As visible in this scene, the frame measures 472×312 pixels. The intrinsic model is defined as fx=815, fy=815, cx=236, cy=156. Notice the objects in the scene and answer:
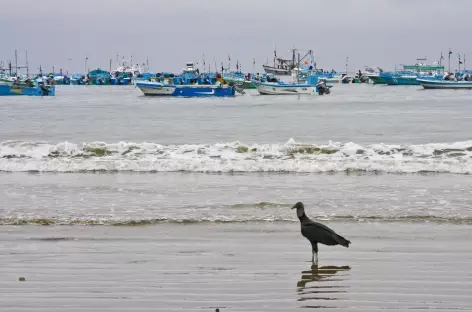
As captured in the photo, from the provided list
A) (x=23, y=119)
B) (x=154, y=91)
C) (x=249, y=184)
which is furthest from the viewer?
(x=154, y=91)

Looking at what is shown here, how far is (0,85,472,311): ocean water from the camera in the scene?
20.9 feet

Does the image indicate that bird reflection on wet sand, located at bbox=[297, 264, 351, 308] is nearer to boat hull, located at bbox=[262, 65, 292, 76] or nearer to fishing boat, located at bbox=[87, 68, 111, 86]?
boat hull, located at bbox=[262, 65, 292, 76]

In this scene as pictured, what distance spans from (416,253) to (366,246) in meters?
0.65

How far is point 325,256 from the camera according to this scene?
7.91m

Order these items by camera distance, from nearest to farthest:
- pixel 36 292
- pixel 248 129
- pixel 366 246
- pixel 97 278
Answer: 1. pixel 36 292
2. pixel 97 278
3. pixel 366 246
4. pixel 248 129

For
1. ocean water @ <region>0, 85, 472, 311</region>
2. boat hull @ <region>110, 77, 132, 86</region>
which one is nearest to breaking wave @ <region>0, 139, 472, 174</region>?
ocean water @ <region>0, 85, 472, 311</region>

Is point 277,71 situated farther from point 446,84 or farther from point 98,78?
point 98,78

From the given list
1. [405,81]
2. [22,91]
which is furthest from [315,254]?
[405,81]

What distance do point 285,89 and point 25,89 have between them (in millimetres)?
26526

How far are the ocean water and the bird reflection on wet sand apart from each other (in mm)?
17

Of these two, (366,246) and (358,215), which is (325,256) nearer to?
(366,246)

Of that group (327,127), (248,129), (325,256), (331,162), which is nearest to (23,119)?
(248,129)

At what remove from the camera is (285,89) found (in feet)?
260

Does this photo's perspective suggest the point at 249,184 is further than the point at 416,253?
Yes
